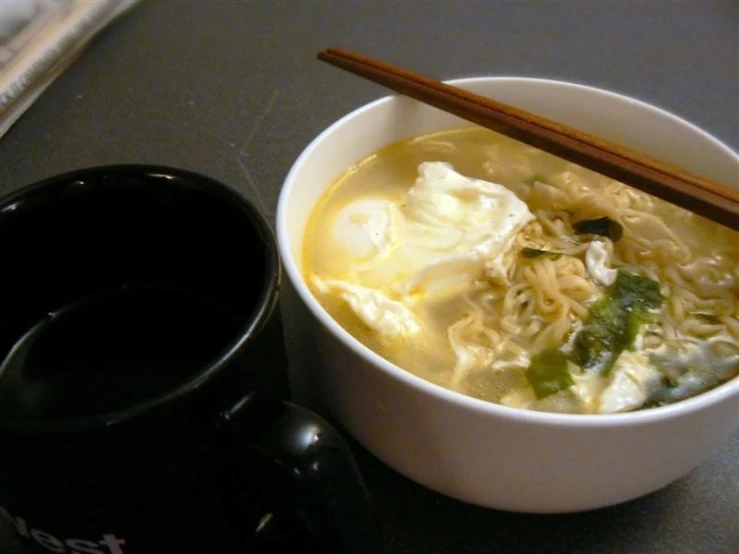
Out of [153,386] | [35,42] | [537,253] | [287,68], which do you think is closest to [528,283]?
[537,253]

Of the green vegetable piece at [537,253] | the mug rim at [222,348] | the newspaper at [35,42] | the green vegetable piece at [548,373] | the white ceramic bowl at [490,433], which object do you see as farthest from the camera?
the newspaper at [35,42]

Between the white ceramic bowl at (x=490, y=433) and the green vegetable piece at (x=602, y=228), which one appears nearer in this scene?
the white ceramic bowl at (x=490, y=433)

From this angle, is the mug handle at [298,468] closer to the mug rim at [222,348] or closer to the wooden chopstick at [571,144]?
the mug rim at [222,348]

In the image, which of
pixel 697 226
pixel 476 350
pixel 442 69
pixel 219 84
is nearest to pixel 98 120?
pixel 219 84

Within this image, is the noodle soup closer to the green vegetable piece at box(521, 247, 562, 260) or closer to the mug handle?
the green vegetable piece at box(521, 247, 562, 260)

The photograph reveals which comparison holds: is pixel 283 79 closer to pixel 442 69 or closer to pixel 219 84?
pixel 219 84

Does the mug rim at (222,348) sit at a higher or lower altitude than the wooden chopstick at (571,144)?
higher

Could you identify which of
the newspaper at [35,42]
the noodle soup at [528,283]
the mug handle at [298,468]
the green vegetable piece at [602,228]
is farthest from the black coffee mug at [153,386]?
the newspaper at [35,42]
